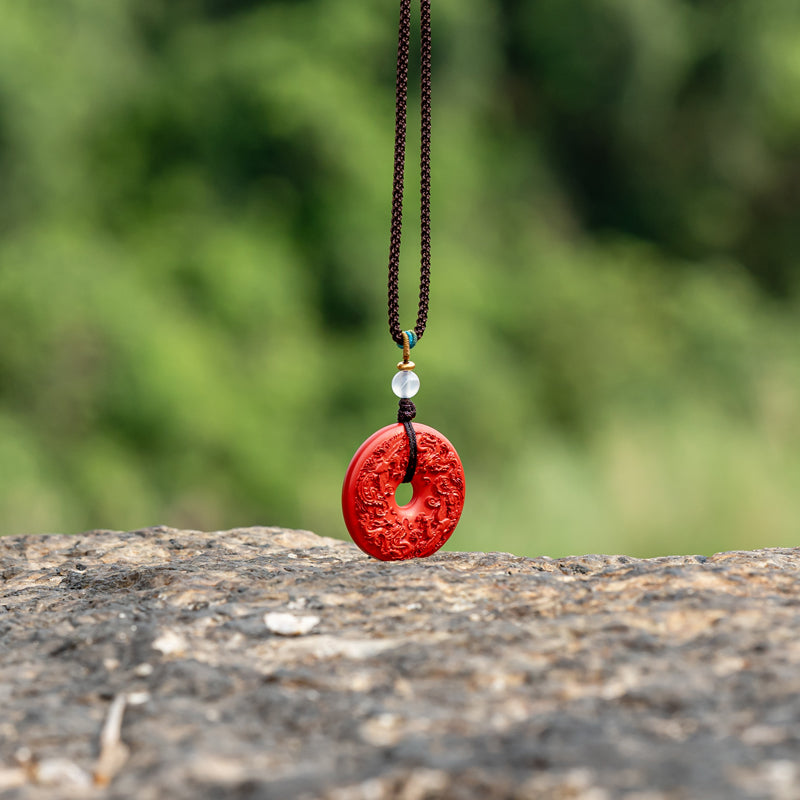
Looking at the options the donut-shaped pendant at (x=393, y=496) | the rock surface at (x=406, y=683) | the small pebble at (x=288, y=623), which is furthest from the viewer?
the donut-shaped pendant at (x=393, y=496)

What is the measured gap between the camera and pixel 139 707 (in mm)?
841

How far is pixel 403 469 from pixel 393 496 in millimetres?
37

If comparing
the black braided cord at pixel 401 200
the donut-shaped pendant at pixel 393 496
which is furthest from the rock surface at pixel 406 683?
the black braided cord at pixel 401 200

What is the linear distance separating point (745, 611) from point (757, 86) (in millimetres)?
3900

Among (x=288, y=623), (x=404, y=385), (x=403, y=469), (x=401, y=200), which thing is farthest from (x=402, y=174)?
(x=288, y=623)

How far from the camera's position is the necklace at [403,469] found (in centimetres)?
128

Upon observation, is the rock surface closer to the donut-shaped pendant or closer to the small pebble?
the small pebble

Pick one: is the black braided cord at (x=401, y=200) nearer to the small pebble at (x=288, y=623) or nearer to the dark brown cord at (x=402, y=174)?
the dark brown cord at (x=402, y=174)

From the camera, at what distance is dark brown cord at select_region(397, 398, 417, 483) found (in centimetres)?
131

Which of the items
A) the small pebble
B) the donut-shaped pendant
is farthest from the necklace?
the small pebble

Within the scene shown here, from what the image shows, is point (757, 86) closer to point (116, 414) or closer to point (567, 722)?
point (116, 414)

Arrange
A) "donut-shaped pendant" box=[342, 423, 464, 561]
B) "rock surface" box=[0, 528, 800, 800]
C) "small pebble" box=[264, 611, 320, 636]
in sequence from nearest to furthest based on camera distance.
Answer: "rock surface" box=[0, 528, 800, 800]
"small pebble" box=[264, 611, 320, 636]
"donut-shaped pendant" box=[342, 423, 464, 561]

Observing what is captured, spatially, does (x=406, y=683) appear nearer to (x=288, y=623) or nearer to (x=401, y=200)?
(x=288, y=623)

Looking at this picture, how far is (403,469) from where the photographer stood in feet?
4.29
